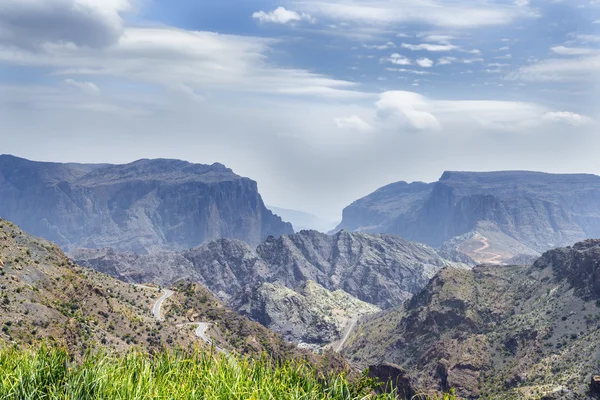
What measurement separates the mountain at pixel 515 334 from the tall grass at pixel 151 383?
239ft

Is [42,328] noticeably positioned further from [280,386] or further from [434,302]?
[434,302]

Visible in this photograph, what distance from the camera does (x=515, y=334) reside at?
14950 cm

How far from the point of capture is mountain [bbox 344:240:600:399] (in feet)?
391

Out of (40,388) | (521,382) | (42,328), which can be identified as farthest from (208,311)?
(40,388)

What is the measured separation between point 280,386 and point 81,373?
530 inches

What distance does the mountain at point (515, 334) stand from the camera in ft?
391

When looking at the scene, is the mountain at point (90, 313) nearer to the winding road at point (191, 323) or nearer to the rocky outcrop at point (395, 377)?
the winding road at point (191, 323)

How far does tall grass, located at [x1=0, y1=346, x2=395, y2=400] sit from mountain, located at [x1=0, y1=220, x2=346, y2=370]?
21.8 meters

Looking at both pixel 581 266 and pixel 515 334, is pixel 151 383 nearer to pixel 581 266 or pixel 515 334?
pixel 515 334

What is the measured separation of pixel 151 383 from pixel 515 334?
440 feet

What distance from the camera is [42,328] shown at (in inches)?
3398

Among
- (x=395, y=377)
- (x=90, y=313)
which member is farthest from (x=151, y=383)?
(x=395, y=377)

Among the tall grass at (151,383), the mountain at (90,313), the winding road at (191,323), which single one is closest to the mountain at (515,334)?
the mountain at (90,313)

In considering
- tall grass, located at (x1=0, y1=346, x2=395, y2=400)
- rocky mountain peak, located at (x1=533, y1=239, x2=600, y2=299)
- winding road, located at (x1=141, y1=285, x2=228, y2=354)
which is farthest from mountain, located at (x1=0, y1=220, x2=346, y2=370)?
rocky mountain peak, located at (x1=533, y1=239, x2=600, y2=299)
